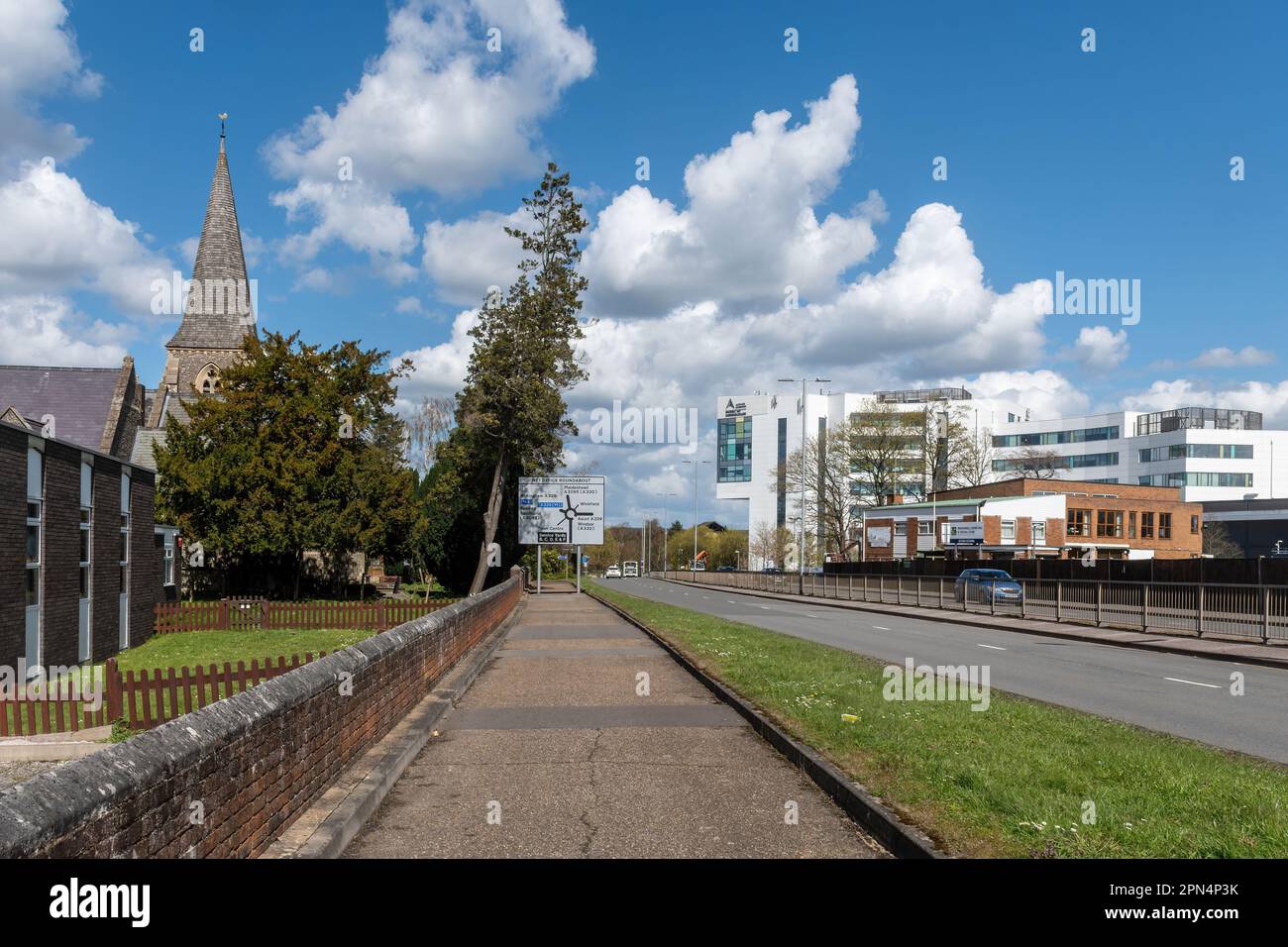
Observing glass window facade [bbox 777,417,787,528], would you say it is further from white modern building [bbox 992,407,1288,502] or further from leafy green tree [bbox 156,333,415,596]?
leafy green tree [bbox 156,333,415,596]

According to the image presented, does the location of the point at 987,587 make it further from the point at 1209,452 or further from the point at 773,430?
the point at 773,430

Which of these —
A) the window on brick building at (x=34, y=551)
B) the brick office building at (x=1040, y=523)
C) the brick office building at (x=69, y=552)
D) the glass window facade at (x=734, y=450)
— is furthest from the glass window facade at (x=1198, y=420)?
the window on brick building at (x=34, y=551)

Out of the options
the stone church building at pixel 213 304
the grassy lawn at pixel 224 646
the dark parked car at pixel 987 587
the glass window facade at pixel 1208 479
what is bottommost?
the grassy lawn at pixel 224 646

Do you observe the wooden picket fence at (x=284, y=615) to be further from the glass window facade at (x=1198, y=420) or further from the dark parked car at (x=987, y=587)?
the glass window facade at (x=1198, y=420)

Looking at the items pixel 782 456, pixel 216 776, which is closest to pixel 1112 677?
pixel 216 776

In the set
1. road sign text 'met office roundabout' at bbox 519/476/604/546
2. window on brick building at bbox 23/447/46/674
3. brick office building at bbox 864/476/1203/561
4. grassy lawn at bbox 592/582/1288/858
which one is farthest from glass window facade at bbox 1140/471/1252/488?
window on brick building at bbox 23/447/46/674

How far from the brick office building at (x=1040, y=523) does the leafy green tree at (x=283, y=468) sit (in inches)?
1481

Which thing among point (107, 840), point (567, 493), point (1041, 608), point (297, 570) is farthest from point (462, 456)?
point (107, 840)

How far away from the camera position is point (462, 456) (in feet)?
167

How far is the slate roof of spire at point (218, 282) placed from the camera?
6969cm

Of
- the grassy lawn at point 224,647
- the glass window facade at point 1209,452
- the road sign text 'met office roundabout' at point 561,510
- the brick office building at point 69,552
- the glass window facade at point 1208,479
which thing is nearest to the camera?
the brick office building at point 69,552

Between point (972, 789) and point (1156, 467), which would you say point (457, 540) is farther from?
point (1156, 467)

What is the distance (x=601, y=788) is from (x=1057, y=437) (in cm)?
11154
